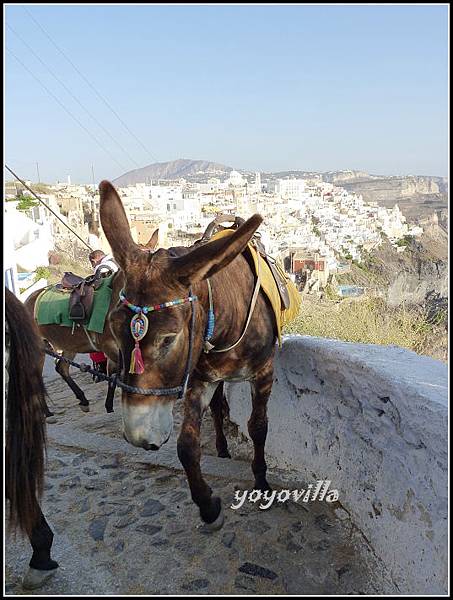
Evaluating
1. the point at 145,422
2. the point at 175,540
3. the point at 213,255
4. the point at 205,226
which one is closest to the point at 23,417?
the point at 145,422

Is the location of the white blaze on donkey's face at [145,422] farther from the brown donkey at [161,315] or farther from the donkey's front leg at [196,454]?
the donkey's front leg at [196,454]

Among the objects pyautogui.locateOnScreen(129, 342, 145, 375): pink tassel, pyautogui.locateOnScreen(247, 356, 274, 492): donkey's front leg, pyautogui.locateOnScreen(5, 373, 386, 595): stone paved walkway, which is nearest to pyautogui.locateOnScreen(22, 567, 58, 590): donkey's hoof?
pyautogui.locateOnScreen(5, 373, 386, 595): stone paved walkway

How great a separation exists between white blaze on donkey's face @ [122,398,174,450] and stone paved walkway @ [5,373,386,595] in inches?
37.9

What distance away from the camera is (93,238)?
37.8 m

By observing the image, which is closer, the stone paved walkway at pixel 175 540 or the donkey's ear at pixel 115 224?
the donkey's ear at pixel 115 224

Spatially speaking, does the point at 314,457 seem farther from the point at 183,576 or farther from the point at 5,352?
the point at 5,352

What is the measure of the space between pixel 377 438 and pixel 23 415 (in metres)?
1.84

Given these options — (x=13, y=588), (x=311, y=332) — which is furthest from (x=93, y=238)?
(x=13, y=588)

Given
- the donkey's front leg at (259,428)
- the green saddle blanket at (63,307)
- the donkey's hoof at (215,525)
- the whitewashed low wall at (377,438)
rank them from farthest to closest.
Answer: the green saddle blanket at (63,307) → the donkey's front leg at (259,428) → the donkey's hoof at (215,525) → the whitewashed low wall at (377,438)

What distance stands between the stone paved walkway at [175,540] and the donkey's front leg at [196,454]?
0.16 meters

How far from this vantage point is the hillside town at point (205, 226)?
22.8 m

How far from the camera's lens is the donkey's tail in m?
2.30

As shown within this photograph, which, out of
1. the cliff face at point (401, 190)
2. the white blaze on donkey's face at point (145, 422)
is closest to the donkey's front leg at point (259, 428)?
the white blaze on donkey's face at point (145, 422)

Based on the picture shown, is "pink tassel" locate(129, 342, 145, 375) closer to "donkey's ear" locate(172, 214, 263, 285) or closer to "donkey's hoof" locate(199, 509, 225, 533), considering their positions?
"donkey's ear" locate(172, 214, 263, 285)
